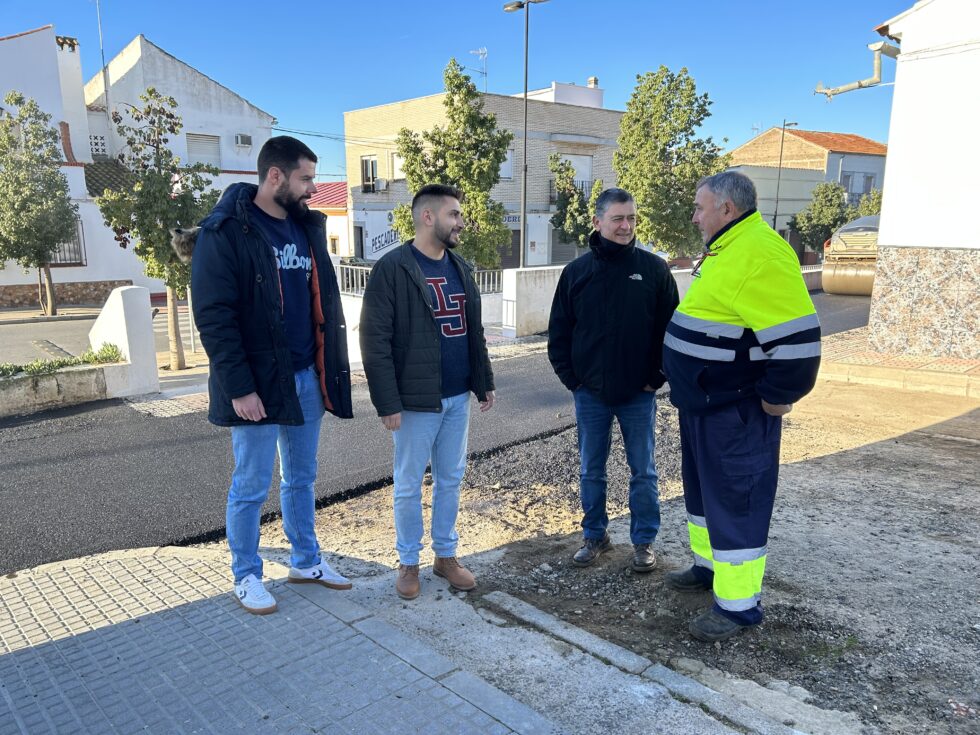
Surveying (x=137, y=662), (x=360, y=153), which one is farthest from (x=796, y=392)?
(x=360, y=153)

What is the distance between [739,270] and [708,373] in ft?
1.48

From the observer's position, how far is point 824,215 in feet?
118

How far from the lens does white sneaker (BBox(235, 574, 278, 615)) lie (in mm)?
3094

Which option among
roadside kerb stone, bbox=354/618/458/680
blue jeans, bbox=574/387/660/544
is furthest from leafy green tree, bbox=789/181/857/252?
roadside kerb stone, bbox=354/618/458/680

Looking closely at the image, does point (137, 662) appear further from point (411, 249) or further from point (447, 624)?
point (411, 249)

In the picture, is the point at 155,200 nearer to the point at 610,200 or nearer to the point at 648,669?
the point at 610,200

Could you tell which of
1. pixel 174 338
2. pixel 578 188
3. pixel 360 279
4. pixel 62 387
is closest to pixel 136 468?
pixel 62 387

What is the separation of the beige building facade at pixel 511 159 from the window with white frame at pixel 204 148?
5.84m

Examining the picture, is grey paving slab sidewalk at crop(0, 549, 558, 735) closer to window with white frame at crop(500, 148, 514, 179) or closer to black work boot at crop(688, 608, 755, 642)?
black work boot at crop(688, 608, 755, 642)

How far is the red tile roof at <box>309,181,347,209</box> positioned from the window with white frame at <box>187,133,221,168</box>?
445 cm

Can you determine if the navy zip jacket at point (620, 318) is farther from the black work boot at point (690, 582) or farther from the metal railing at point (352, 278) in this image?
the metal railing at point (352, 278)

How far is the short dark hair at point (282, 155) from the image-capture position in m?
3.03

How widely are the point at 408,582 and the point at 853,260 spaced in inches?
694

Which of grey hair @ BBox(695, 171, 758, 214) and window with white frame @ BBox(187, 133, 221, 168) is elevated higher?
window with white frame @ BBox(187, 133, 221, 168)
